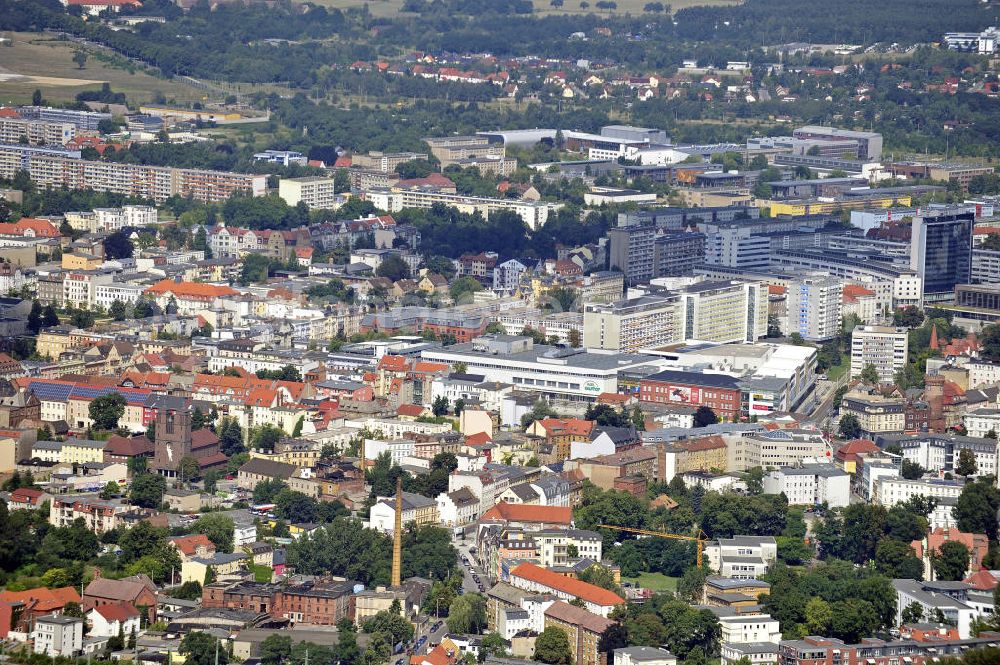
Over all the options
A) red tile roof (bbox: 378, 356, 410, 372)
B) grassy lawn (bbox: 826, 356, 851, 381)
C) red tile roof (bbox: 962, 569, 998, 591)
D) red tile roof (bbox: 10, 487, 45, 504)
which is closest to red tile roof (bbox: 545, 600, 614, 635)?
red tile roof (bbox: 962, 569, 998, 591)

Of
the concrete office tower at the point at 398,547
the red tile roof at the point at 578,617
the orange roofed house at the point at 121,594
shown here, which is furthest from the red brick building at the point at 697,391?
the orange roofed house at the point at 121,594

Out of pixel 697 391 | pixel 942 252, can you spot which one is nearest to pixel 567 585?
pixel 697 391

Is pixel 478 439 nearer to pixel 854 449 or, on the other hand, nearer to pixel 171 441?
pixel 171 441

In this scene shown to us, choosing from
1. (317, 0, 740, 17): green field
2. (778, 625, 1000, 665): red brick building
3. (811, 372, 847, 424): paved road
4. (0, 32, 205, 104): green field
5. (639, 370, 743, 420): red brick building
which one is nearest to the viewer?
(778, 625, 1000, 665): red brick building

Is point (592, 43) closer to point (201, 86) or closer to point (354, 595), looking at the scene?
point (201, 86)

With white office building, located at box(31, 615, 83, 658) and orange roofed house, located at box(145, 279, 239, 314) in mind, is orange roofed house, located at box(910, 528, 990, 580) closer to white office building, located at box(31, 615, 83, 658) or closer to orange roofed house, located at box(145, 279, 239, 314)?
white office building, located at box(31, 615, 83, 658)

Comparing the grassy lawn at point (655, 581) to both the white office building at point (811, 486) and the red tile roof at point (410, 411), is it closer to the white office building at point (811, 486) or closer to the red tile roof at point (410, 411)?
the white office building at point (811, 486)
